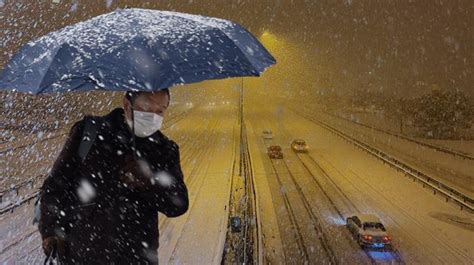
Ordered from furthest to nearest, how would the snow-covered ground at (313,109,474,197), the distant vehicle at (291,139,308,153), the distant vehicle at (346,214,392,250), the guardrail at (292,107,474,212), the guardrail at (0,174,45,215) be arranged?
the distant vehicle at (291,139,308,153) < the snow-covered ground at (313,109,474,197) < the guardrail at (292,107,474,212) < the distant vehicle at (346,214,392,250) < the guardrail at (0,174,45,215)

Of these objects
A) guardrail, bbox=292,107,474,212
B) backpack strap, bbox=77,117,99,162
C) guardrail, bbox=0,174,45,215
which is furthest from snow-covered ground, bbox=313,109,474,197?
backpack strap, bbox=77,117,99,162

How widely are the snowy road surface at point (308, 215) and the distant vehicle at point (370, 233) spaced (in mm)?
262

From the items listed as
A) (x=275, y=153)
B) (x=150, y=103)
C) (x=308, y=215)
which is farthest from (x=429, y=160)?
(x=150, y=103)

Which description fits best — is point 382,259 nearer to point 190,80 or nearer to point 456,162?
point 190,80

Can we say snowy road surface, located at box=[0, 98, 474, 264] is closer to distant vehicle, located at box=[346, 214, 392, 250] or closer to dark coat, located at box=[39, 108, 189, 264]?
distant vehicle, located at box=[346, 214, 392, 250]

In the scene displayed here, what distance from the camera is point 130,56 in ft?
8.45

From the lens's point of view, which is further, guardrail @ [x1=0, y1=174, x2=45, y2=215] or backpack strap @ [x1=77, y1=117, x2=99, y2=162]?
guardrail @ [x1=0, y1=174, x2=45, y2=215]

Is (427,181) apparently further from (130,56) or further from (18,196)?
(130,56)

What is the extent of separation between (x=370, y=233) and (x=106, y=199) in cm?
1189

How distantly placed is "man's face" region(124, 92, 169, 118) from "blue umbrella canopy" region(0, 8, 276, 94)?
4.1 inches

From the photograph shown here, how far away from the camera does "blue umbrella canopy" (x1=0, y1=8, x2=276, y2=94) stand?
2.54 meters

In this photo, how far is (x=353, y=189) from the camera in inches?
797

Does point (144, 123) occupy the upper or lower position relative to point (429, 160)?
upper

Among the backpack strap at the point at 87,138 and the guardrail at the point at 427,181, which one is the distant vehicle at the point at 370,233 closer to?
the guardrail at the point at 427,181
